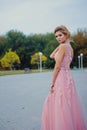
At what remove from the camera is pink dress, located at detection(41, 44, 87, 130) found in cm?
441

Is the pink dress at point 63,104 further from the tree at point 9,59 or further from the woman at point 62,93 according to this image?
the tree at point 9,59

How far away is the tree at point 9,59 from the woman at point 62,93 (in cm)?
5268

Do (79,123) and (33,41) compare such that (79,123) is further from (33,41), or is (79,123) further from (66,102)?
(33,41)

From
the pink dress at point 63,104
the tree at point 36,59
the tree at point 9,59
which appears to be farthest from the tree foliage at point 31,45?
the pink dress at point 63,104

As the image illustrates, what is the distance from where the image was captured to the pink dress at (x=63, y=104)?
441 centimetres

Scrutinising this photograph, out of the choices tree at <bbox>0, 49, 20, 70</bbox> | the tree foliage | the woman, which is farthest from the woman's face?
the tree foliage

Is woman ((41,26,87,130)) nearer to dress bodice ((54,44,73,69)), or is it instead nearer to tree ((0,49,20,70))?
dress bodice ((54,44,73,69))

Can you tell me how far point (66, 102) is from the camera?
4422 mm

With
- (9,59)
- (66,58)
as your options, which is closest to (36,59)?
(9,59)

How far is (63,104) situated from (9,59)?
53.6 m

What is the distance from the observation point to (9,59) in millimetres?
57656

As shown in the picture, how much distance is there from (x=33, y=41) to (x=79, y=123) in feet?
200

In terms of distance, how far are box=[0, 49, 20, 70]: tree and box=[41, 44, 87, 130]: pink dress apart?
52.7 m

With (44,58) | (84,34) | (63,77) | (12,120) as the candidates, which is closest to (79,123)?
(63,77)
